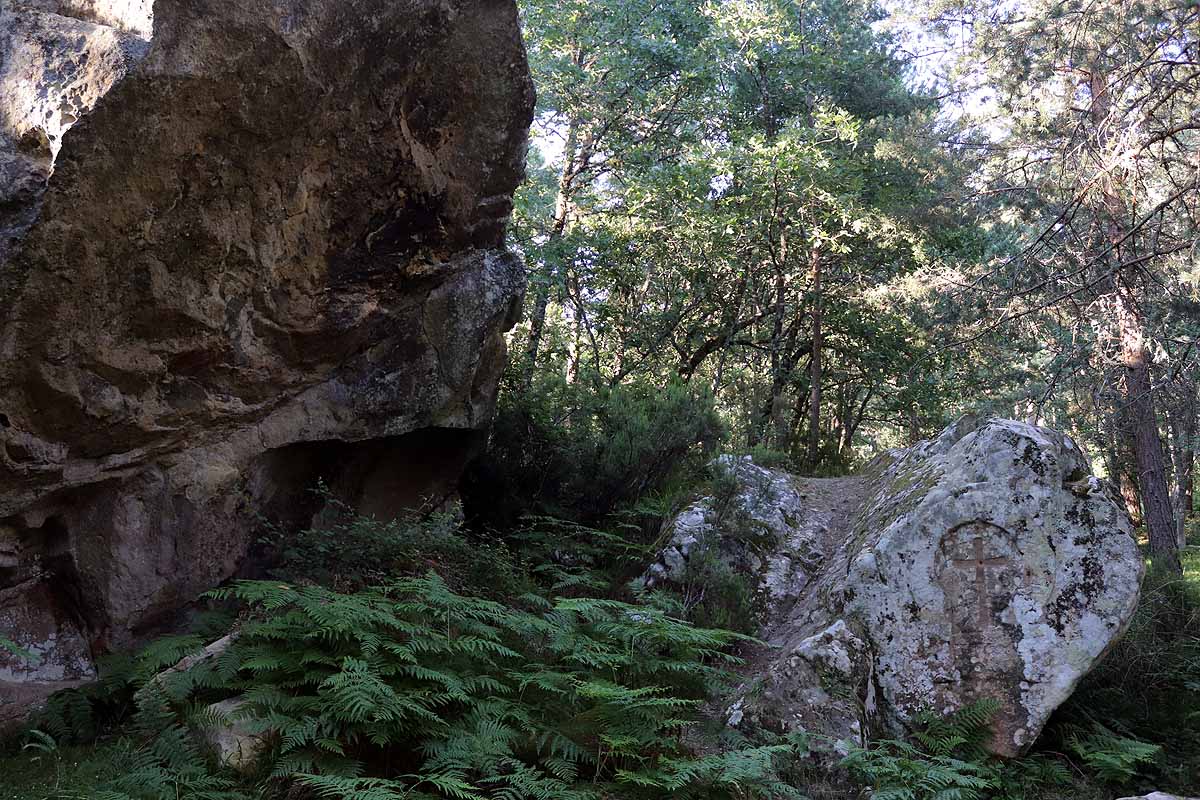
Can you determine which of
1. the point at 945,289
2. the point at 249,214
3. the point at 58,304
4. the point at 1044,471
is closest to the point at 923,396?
the point at 945,289

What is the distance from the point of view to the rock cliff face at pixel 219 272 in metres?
4.48

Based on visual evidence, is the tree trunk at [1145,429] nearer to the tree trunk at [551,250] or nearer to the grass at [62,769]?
the tree trunk at [551,250]

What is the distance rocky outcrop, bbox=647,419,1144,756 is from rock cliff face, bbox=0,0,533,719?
3530mm

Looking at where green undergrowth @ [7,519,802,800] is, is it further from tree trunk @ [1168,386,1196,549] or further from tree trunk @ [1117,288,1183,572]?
tree trunk @ [1168,386,1196,549]

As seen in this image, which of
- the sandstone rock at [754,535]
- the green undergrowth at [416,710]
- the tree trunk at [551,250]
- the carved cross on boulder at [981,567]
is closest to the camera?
the green undergrowth at [416,710]

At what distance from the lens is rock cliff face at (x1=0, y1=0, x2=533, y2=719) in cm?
448

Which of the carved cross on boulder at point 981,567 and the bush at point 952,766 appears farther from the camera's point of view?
the carved cross on boulder at point 981,567

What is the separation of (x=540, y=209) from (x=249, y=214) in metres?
8.01

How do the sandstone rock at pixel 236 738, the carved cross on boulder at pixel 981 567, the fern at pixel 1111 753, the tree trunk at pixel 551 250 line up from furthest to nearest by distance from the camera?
the tree trunk at pixel 551 250 → the carved cross on boulder at pixel 981 567 → the fern at pixel 1111 753 → the sandstone rock at pixel 236 738

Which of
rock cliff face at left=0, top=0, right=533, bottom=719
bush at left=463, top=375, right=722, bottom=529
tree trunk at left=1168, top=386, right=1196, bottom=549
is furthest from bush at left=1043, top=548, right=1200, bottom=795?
rock cliff face at left=0, top=0, right=533, bottom=719

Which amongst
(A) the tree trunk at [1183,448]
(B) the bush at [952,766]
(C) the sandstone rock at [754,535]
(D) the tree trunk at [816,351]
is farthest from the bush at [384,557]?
(A) the tree trunk at [1183,448]

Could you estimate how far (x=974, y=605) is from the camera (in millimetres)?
5309

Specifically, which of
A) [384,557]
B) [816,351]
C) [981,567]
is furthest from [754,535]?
[816,351]

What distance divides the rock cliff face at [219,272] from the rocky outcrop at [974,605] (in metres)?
3.53
